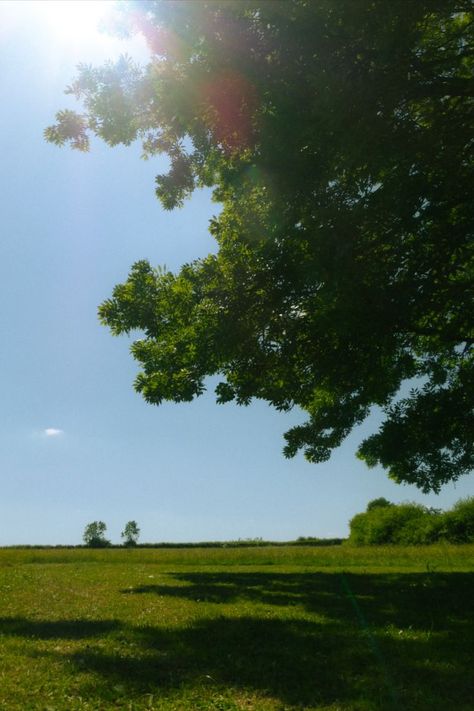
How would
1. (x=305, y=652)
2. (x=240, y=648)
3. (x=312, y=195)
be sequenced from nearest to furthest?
1. (x=305, y=652)
2. (x=240, y=648)
3. (x=312, y=195)

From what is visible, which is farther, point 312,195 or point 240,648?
point 312,195

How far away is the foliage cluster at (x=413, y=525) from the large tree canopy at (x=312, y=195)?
32.1m

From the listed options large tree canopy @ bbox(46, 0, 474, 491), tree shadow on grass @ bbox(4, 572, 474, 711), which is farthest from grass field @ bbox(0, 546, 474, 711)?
large tree canopy @ bbox(46, 0, 474, 491)

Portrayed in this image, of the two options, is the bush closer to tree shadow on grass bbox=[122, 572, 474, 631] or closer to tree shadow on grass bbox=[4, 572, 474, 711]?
tree shadow on grass bbox=[122, 572, 474, 631]

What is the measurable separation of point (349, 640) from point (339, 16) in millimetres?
11356

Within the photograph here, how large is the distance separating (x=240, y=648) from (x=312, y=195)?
9325 mm

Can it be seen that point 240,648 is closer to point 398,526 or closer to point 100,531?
point 398,526

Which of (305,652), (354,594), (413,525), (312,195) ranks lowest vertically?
(305,652)

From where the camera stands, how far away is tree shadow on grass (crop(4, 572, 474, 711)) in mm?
6816

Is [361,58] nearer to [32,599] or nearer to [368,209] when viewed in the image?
[368,209]

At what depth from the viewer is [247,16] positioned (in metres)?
11.5

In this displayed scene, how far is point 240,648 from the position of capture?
8.86 m

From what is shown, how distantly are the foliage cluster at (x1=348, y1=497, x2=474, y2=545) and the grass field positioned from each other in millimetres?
34214

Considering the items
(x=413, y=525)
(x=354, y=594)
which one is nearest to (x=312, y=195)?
(x=354, y=594)
